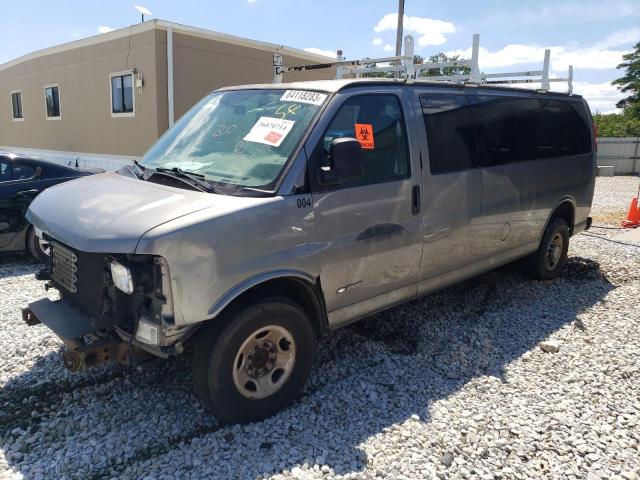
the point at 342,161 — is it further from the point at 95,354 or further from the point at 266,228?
the point at 95,354

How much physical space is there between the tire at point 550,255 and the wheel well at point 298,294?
11.4 ft

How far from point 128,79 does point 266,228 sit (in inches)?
524

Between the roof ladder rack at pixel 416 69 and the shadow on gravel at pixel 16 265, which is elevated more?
the roof ladder rack at pixel 416 69

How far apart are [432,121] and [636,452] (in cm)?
262

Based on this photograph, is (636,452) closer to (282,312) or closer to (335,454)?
(335,454)

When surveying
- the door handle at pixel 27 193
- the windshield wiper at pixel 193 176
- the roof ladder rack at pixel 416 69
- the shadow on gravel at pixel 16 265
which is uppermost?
the roof ladder rack at pixel 416 69

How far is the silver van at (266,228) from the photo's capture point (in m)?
2.81

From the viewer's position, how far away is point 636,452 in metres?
3.03

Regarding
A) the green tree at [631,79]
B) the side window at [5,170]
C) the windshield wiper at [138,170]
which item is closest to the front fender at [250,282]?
the windshield wiper at [138,170]

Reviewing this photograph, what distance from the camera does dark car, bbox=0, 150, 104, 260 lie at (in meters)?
6.38

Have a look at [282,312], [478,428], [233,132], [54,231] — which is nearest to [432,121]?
[233,132]

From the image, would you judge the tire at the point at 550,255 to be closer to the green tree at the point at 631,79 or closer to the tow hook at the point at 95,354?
the tow hook at the point at 95,354

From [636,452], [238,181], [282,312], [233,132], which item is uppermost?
[233,132]

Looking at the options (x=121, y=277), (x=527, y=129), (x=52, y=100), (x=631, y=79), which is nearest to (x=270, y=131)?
(x=121, y=277)
